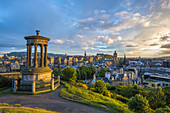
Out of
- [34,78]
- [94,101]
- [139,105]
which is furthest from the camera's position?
[34,78]

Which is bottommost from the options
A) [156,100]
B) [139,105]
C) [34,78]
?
[156,100]

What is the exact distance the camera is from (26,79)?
51.9ft

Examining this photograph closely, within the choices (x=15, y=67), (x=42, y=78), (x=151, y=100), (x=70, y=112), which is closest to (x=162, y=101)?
(x=151, y=100)

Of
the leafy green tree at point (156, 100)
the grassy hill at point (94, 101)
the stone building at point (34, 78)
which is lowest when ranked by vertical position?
the leafy green tree at point (156, 100)

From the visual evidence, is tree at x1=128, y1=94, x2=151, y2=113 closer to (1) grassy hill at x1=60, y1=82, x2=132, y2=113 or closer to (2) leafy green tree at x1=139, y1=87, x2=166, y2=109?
(1) grassy hill at x1=60, y1=82, x2=132, y2=113

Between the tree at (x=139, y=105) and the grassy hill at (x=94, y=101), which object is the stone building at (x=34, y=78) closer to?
the grassy hill at (x=94, y=101)

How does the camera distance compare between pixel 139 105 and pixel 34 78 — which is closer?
pixel 139 105

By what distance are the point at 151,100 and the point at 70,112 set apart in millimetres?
23374

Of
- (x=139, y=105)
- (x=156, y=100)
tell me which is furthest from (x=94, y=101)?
(x=156, y=100)

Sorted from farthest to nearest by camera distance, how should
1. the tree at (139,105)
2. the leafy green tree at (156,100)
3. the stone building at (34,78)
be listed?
the leafy green tree at (156,100)
the stone building at (34,78)
the tree at (139,105)

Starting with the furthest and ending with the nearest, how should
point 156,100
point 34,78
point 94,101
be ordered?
point 156,100, point 34,78, point 94,101

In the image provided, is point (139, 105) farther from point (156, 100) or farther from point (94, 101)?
point (156, 100)

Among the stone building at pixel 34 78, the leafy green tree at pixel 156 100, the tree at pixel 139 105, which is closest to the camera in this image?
the tree at pixel 139 105

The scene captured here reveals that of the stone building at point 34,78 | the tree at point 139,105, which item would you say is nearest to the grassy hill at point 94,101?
the tree at point 139,105
